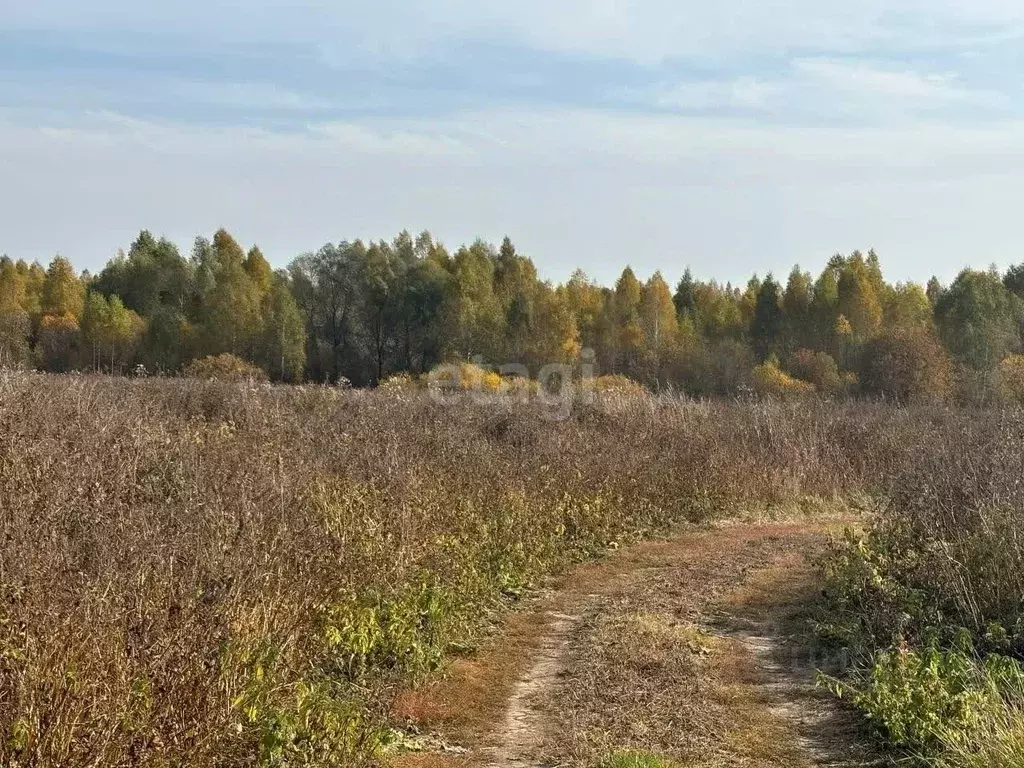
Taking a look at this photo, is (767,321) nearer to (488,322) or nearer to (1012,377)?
(488,322)

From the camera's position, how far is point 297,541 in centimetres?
704

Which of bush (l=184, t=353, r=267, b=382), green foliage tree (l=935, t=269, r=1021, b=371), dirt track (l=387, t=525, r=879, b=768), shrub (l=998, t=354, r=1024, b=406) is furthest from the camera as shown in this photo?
green foliage tree (l=935, t=269, r=1021, b=371)

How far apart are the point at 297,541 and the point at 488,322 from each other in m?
45.6

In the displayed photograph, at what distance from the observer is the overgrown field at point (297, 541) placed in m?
4.55

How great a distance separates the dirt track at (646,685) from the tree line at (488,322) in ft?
116

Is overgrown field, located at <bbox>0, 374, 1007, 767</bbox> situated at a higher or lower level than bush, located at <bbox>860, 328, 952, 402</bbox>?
lower

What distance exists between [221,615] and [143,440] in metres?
4.35

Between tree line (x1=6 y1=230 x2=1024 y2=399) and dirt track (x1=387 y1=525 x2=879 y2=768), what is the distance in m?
35.4

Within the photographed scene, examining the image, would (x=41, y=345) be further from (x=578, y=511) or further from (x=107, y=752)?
(x=107, y=752)

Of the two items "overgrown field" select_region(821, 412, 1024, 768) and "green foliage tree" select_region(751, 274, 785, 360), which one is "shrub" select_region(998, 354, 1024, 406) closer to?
"green foliage tree" select_region(751, 274, 785, 360)

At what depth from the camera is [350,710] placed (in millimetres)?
5684

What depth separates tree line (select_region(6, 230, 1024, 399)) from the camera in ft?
157

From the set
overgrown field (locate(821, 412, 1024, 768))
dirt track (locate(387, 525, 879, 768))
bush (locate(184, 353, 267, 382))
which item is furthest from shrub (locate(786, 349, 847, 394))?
dirt track (locate(387, 525, 879, 768))

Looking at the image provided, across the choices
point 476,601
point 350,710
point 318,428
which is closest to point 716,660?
point 476,601
